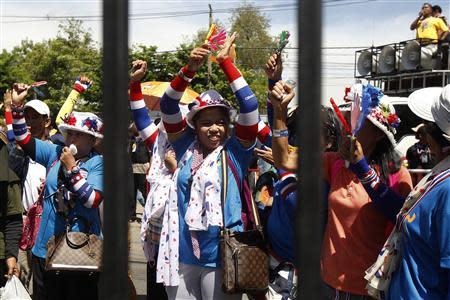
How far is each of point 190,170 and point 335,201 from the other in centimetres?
92

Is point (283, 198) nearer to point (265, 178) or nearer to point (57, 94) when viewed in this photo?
point (265, 178)

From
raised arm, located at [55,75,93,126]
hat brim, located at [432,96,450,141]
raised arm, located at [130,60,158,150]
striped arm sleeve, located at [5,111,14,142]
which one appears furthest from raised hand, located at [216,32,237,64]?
raised arm, located at [55,75,93,126]

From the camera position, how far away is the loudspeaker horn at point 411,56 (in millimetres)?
12227

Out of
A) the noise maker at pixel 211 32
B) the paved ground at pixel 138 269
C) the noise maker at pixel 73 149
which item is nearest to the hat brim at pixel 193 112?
the noise maker at pixel 211 32

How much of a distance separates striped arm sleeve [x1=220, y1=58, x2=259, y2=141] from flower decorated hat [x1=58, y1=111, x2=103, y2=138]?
1.01 m

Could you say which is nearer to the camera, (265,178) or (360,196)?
(360,196)

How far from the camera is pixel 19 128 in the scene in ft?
14.8

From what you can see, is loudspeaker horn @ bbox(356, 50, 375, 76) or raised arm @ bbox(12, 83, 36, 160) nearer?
raised arm @ bbox(12, 83, 36, 160)

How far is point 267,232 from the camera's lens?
147 inches

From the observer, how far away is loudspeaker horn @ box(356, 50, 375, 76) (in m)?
14.2

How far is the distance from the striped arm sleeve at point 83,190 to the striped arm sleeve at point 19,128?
63 cm

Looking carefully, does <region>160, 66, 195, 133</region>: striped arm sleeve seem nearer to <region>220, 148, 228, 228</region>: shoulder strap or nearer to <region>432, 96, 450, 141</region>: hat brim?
<region>220, 148, 228, 228</region>: shoulder strap

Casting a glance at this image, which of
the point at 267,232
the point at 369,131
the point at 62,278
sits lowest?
the point at 62,278

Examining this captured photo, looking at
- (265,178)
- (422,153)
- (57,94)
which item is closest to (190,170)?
(265,178)
